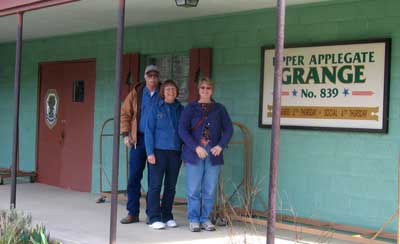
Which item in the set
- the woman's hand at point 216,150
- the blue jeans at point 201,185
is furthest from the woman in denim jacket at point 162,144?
the woman's hand at point 216,150

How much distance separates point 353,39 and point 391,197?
66.2 inches

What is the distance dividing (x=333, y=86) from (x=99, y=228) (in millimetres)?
2993

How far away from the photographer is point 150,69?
21.5ft

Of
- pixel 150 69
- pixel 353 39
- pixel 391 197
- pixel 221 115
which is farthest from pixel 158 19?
pixel 391 197

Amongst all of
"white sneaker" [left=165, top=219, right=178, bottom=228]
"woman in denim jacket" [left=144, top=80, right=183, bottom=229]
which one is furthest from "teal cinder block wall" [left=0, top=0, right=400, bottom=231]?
"woman in denim jacket" [left=144, top=80, right=183, bottom=229]

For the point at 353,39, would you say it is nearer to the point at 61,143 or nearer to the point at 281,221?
the point at 281,221

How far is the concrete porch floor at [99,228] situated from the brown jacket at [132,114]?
1.06 m

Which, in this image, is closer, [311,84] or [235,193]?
[311,84]

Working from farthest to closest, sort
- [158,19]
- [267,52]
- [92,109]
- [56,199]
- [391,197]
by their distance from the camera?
[92,109]
[56,199]
[158,19]
[267,52]
[391,197]

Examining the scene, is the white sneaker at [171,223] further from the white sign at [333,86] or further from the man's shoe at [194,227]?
the white sign at [333,86]

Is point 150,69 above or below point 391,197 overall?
above

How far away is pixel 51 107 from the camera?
Answer: 10133 millimetres

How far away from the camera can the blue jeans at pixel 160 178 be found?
637cm

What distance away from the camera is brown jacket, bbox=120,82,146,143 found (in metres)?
6.69
